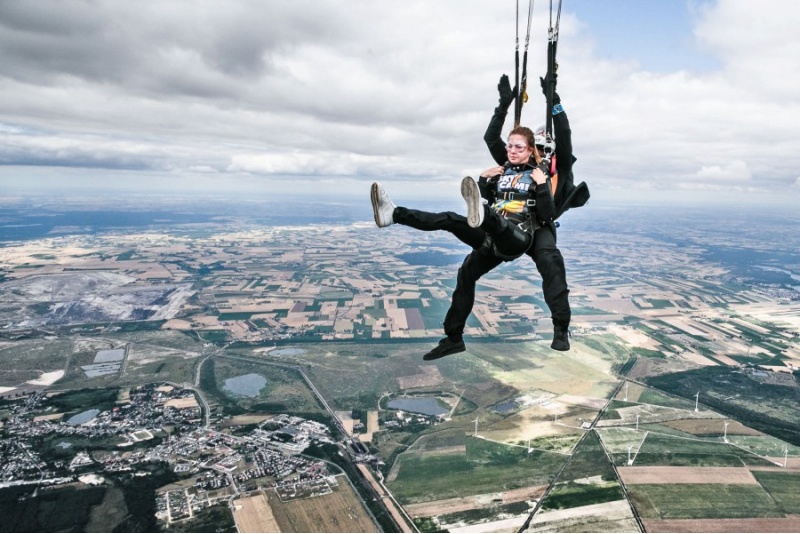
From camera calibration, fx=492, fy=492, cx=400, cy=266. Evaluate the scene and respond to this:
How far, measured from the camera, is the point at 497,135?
351 inches

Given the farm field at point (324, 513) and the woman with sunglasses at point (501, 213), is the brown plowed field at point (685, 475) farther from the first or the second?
the woman with sunglasses at point (501, 213)

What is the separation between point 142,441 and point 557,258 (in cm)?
4745

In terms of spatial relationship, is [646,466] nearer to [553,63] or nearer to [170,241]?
[553,63]

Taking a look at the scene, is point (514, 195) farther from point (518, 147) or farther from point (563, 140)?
point (563, 140)

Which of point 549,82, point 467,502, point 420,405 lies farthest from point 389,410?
point 549,82

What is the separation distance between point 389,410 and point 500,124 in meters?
44.9

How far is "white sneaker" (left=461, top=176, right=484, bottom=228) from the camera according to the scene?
6797mm

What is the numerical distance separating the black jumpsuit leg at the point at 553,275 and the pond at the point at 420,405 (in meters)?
43.1

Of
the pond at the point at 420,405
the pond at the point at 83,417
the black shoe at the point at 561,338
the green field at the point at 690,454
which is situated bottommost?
the pond at the point at 83,417

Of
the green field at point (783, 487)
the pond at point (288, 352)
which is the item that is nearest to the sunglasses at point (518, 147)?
the green field at point (783, 487)

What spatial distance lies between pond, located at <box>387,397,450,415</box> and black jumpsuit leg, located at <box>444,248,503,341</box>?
41676mm

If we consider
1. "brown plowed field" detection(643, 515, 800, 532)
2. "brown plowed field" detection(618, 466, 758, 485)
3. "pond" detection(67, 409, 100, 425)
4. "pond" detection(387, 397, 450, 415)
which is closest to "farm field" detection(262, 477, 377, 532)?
"pond" detection(387, 397, 450, 415)

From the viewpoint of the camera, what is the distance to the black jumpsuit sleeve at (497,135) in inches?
348

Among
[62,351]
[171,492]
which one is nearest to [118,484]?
[171,492]
